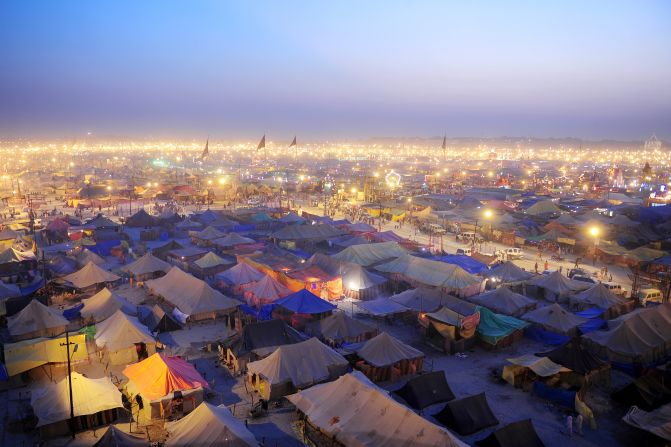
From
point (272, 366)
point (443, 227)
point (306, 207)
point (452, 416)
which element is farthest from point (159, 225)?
point (452, 416)

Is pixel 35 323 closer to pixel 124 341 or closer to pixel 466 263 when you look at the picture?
pixel 124 341

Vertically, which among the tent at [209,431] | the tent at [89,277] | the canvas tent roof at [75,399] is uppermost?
the tent at [209,431]

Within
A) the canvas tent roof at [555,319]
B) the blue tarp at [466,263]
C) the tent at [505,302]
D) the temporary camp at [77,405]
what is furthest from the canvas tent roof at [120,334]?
the blue tarp at [466,263]

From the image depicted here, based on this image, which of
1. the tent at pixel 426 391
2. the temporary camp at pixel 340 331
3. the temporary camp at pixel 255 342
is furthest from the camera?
the temporary camp at pixel 340 331

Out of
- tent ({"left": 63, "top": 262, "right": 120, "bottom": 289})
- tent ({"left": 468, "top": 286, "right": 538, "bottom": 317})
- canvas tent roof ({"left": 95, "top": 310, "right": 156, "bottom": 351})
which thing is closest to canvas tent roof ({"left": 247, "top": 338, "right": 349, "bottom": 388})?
canvas tent roof ({"left": 95, "top": 310, "right": 156, "bottom": 351})

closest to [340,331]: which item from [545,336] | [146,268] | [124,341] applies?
[124,341]

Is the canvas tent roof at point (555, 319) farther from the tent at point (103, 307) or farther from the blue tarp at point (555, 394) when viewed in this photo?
the tent at point (103, 307)

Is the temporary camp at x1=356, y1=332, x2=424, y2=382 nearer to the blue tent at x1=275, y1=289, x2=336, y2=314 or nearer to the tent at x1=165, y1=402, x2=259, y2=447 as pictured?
the blue tent at x1=275, y1=289, x2=336, y2=314

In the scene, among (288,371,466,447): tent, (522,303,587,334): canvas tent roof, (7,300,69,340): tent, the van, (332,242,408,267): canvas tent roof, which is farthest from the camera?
(332,242,408,267): canvas tent roof
